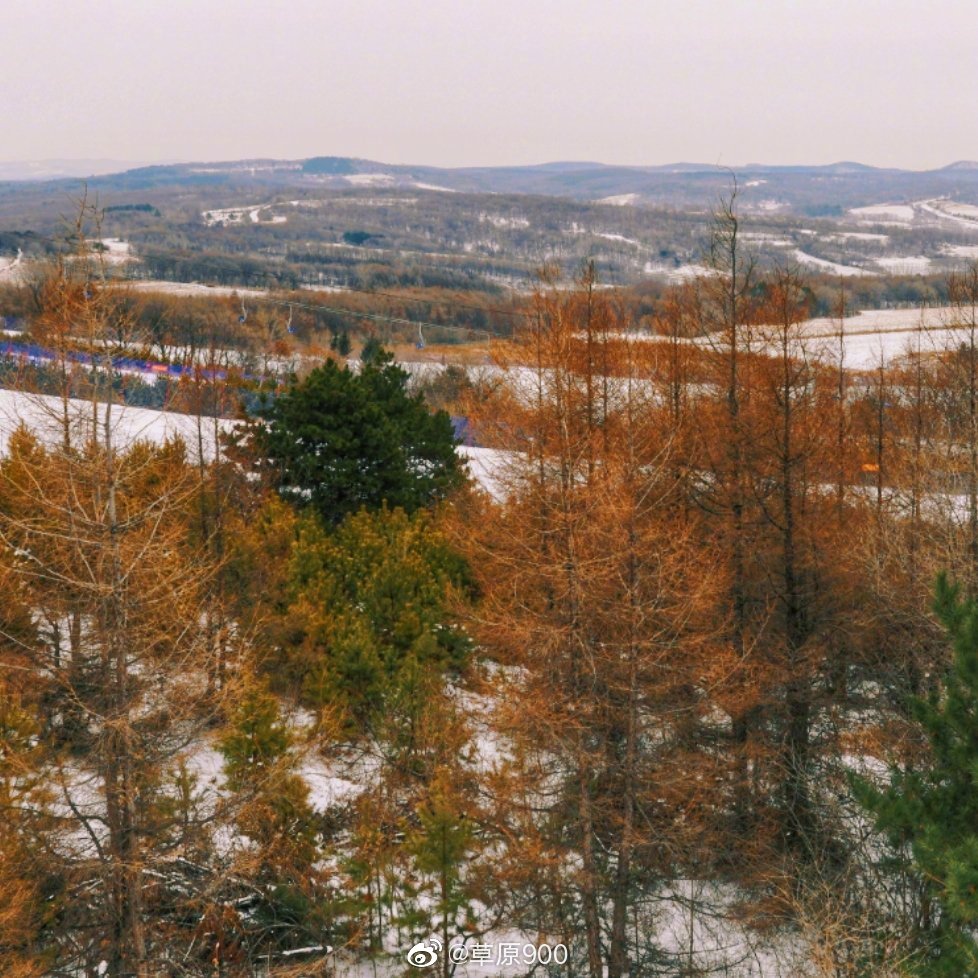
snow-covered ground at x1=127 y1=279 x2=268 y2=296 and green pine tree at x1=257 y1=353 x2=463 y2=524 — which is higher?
snow-covered ground at x1=127 y1=279 x2=268 y2=296

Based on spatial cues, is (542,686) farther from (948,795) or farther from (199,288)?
(199,288)

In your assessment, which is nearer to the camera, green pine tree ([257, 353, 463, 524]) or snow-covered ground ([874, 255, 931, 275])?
green pine tree ([257, 353, 463, 524])

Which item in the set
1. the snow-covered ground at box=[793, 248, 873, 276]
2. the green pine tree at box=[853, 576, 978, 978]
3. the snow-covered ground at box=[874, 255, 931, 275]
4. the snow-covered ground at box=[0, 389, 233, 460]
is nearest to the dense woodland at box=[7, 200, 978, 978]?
the green pine tree at box=[853, 576, 978, 978]

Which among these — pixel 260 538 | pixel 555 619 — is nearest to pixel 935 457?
pixel 555 619

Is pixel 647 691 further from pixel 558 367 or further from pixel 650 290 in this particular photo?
pixel 650 290

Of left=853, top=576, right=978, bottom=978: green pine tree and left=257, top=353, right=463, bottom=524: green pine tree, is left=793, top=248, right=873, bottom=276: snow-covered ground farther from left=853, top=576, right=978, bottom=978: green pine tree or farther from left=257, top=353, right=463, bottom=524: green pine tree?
left=853, top=576, right=978, bottom=978: green pine tree

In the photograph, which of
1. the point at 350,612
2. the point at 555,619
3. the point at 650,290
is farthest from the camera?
the point at 650,290

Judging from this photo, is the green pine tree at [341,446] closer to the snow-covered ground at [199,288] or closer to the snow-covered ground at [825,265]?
the snow-covered ground at [199,288]

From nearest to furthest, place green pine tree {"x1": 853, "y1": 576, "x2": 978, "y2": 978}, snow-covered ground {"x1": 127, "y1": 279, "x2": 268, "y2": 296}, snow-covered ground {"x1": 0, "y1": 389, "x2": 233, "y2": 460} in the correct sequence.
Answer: green pine tree {"x1": 853, "y1": 576, "x2": 978, "y2": 978} → snow-covered ground {"x1": 0, "y1": 389, "x2": 233, "y2": 460} → snow-covered ground {"x1": 127, "y1": 279, "x2": 268, "y2": 296}
